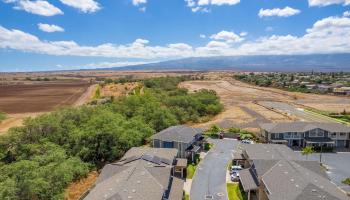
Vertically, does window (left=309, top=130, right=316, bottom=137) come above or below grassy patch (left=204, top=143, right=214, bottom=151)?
above

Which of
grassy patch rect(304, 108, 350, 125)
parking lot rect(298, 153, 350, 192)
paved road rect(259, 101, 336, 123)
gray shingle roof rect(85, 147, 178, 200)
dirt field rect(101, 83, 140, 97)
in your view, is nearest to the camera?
Result: gray shingle roof rect(85, 147, 178, 200)

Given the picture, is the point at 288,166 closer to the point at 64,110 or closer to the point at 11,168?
the point at 11,168

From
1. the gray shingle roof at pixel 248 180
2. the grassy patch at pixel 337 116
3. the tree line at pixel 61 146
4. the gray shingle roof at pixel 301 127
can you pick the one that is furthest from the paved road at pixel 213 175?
the grassy patch at pixel 337 116

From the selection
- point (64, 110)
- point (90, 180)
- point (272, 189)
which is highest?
point (64, 110)

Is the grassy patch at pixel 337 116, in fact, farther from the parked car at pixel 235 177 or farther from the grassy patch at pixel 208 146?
the parked car at pixel 235 177

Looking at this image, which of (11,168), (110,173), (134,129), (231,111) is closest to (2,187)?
(11,168)

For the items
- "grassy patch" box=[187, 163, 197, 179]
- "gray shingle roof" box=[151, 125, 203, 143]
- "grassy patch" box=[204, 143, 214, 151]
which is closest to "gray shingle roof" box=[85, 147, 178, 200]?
"grassy patch" box=[187, 163, 197, 179]

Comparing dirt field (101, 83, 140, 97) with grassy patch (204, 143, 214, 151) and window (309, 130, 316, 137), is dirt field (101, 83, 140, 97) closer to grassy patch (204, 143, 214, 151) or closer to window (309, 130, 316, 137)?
grassy patch (204, 143, 214, 151)
